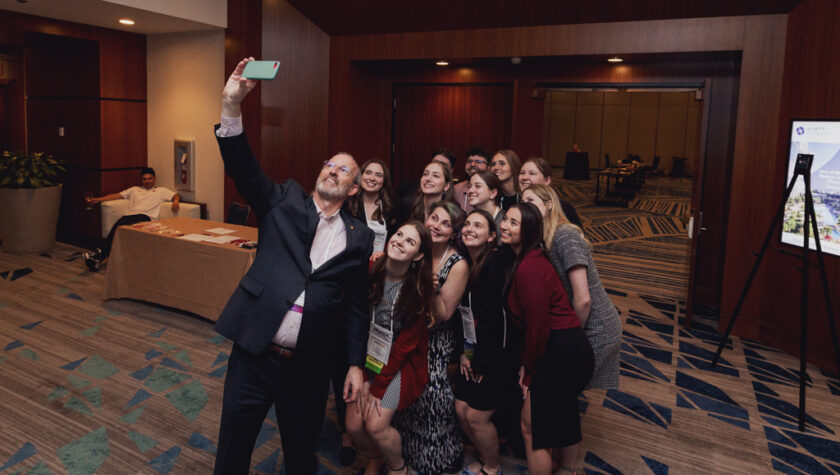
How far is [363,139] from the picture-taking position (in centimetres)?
715

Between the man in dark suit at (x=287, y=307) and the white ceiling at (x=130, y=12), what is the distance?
5084 millimetres

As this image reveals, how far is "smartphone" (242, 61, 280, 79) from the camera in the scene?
5.81 feet

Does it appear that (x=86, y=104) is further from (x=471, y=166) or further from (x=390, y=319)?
(x=390, y=319)

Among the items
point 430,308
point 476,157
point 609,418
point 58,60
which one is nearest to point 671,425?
point 609,418

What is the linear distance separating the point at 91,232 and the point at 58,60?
99.2 inches

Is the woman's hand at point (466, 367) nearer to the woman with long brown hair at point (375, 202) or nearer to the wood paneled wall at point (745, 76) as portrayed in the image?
the woman with long brown hair at point (375, 202)

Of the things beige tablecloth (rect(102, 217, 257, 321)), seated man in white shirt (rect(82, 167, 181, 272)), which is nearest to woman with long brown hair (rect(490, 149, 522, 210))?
beige tablecloth (rect(102, 217, 257, 321))

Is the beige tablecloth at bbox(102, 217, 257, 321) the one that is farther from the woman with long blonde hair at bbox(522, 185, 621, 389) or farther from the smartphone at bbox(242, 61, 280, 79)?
the smartphone at bbox(242, 61, 280, 79)

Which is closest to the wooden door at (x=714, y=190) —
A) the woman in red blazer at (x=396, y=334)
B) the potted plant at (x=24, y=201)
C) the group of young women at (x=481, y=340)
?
the group of young women at (x=481, y=340)

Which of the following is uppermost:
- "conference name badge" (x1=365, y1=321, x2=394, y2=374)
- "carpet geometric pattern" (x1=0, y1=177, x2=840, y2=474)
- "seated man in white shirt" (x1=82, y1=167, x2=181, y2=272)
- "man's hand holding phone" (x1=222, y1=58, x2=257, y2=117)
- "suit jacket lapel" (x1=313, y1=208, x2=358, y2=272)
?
"man's hand holding phone" (x1=222, y1=58, x2=257, y2=117)

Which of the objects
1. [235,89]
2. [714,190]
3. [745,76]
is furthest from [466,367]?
[714,190]

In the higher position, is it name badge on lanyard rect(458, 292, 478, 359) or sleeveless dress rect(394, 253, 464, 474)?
name badge on lanyard rect(458, 292, 478, 359)

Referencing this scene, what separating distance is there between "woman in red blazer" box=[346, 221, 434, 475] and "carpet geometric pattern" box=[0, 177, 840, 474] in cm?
48

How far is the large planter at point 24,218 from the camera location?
24.6ft
